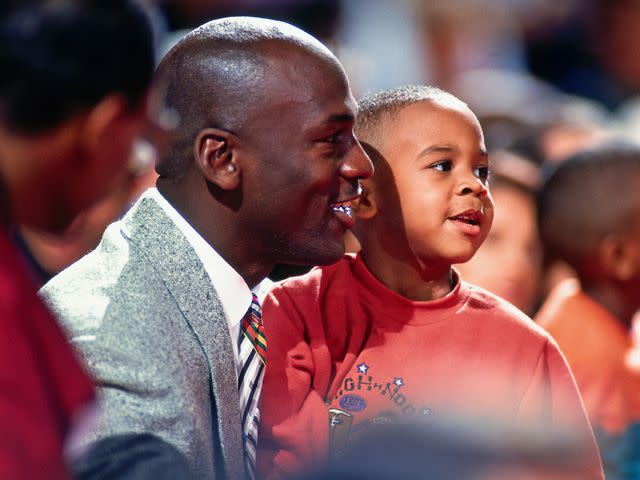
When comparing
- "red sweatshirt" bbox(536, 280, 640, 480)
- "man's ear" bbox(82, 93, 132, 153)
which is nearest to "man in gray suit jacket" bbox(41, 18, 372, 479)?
"man's ear" bbox(82, 93, 132, 153)

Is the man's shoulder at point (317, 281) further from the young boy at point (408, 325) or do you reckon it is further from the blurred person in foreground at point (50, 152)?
the blurred person in foreground at point (50, 152)

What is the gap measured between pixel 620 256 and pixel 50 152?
6.73 feet

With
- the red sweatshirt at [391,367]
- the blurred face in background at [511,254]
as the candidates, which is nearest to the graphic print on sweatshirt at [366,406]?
the red sweatshirt at [391,367]

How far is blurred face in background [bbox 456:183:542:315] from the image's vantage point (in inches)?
129

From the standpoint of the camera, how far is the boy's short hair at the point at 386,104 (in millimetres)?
2048

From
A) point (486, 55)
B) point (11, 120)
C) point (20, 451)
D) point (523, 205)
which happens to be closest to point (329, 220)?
point (11, 120)

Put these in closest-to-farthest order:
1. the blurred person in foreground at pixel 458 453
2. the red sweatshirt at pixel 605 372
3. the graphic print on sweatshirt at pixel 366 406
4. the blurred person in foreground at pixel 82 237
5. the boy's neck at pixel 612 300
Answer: the blurred person in foreground at pixel 458 453, the graphic print on sweatshirt at pixel 366 406, the red sweatshirt at pixel 605 372, the blurred person in foreground at pixel 82 237, the boy's neck at pixel 612 300

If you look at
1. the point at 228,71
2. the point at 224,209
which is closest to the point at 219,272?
the point at 224,209

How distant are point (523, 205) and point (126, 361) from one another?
2233 millimetres

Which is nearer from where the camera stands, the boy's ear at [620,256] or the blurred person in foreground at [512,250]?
the boy's ear at [620,256]

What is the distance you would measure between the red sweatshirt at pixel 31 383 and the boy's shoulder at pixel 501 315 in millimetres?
937

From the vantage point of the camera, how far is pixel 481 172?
2.05 meters

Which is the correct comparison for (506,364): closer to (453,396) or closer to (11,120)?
(453,396)

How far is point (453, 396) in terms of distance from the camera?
1897 mm
